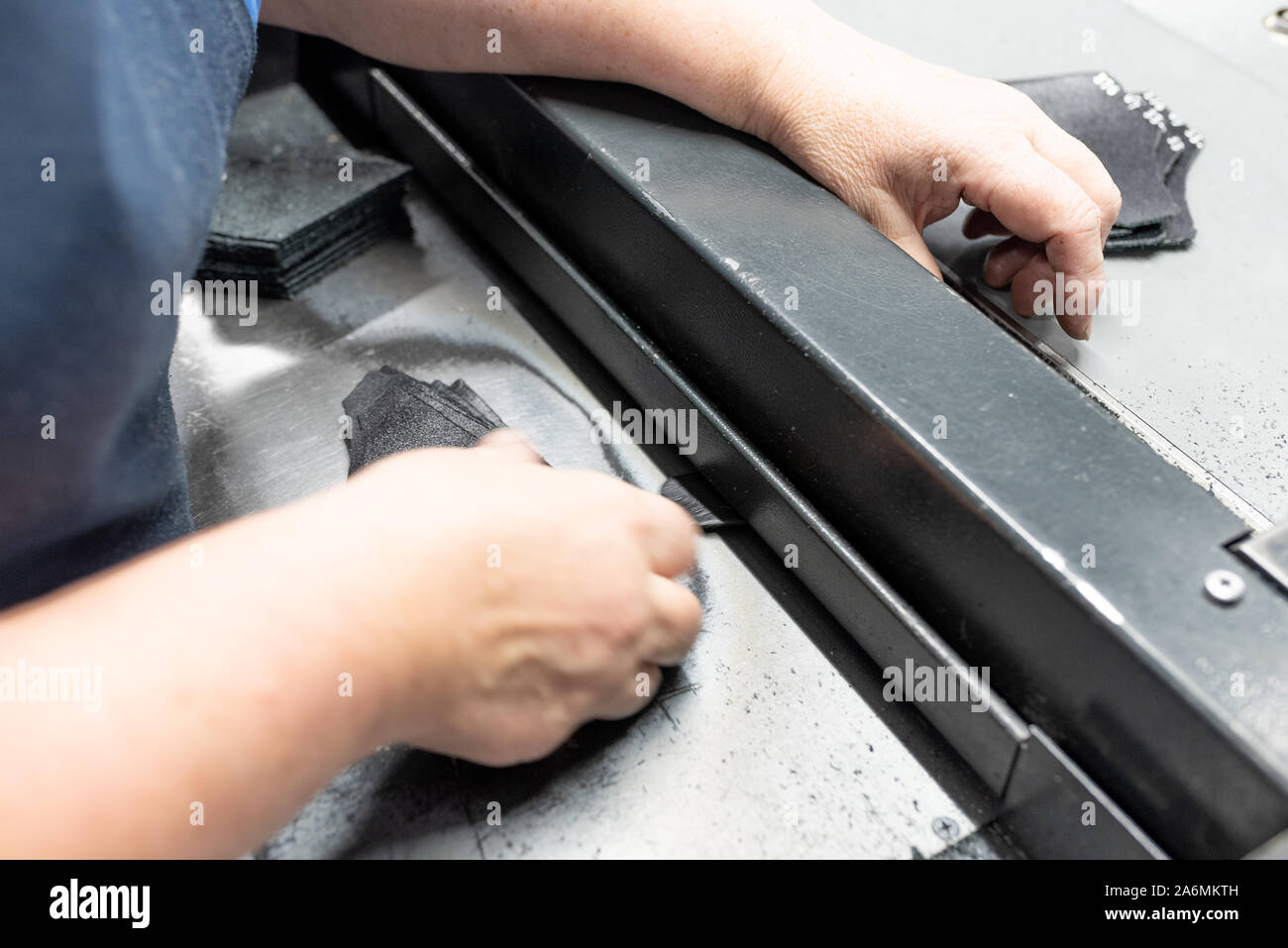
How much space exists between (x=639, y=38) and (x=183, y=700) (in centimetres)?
69

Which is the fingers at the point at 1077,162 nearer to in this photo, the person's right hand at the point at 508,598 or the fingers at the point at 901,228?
the fingers at the point at 901,228

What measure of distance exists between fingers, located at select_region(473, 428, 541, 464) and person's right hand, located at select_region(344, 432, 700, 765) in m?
0.02

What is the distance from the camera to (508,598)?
2.05 ft


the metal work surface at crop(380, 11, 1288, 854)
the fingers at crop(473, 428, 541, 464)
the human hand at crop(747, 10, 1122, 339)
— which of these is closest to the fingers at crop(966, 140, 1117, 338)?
the human hand at crop(747, 10, 1122, 339)

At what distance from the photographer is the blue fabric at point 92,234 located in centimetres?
52

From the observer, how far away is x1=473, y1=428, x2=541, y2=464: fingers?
0.72 metres

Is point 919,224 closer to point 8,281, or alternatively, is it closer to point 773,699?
point 773,699

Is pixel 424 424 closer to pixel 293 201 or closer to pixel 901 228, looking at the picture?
pixel 293 201

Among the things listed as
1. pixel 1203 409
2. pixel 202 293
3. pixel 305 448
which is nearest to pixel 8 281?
pixel 305 448

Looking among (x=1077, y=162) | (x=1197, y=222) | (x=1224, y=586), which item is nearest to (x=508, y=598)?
(x=1224, y=586)

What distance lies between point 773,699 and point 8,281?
0.55 meters

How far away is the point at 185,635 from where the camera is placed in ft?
1.77

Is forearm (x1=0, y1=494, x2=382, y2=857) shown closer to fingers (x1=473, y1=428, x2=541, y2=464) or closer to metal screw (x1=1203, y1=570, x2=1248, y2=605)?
fingers (x1=473, y1=428, x2=541, y2=464)
